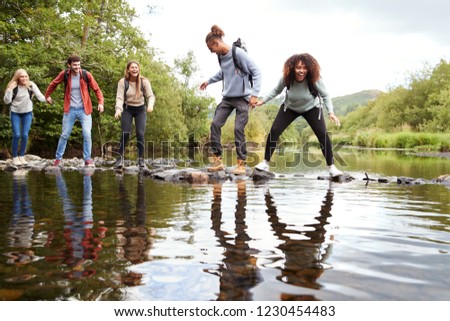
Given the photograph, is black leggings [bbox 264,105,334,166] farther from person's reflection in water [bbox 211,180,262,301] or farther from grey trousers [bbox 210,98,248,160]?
person's reflection in water [bbox 211,180,262,301]

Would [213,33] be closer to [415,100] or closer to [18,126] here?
[18,126]

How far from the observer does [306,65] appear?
25.2 feet

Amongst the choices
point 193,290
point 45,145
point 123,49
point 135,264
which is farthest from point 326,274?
point 123,49

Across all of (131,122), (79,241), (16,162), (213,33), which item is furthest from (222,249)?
(16,162)

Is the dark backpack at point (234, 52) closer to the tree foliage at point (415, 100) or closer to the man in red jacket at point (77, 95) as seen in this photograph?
the man in red jacket at point (77, 95)

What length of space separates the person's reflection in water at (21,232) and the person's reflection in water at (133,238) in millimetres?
512

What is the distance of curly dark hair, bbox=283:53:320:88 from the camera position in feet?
25.2

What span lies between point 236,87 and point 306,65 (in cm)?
152

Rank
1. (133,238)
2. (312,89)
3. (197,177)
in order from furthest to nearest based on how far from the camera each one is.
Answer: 1. (312,89)
2. (197,177)
3. (133,238)

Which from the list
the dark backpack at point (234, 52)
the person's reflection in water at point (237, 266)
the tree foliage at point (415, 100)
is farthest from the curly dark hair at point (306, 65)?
the tree foliage at point (415, 100)

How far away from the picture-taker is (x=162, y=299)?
1.79 meters

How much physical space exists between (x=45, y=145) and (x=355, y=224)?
22.0 metres
